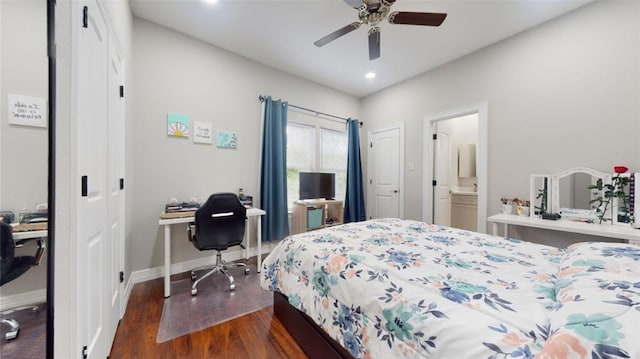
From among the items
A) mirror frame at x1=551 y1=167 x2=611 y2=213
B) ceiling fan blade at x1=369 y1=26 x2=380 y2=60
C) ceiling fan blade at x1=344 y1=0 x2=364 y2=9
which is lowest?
mirror frame at x1=551 y1=167 x2=611 y2=213

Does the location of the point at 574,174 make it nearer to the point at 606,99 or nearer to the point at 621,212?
the point at 621,212

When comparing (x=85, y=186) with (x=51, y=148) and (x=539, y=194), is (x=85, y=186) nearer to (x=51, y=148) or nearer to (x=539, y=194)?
(x=51, y=148)

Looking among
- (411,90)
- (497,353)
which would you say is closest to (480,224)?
(411,90)

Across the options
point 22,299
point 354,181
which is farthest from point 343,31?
point 354,181

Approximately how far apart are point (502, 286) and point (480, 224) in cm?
250

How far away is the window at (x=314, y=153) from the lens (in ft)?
12.7

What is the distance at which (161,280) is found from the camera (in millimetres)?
2543

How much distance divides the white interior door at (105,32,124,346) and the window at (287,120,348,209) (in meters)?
2.25

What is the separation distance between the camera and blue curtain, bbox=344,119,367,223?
445 cm

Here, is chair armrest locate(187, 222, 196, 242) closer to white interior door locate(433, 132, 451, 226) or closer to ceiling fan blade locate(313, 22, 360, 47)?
ceiling fan blade locate(313, 22, 360, 47)

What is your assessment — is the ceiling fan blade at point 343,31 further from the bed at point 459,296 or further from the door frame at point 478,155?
the door frame at point 478,155

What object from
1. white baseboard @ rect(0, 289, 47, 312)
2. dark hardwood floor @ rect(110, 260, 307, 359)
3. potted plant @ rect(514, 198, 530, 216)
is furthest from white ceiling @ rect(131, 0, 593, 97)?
dark hardwood floor @ rect(110, 260, 307, 359)

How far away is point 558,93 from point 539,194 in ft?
3.64

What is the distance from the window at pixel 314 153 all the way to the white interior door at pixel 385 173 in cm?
58
